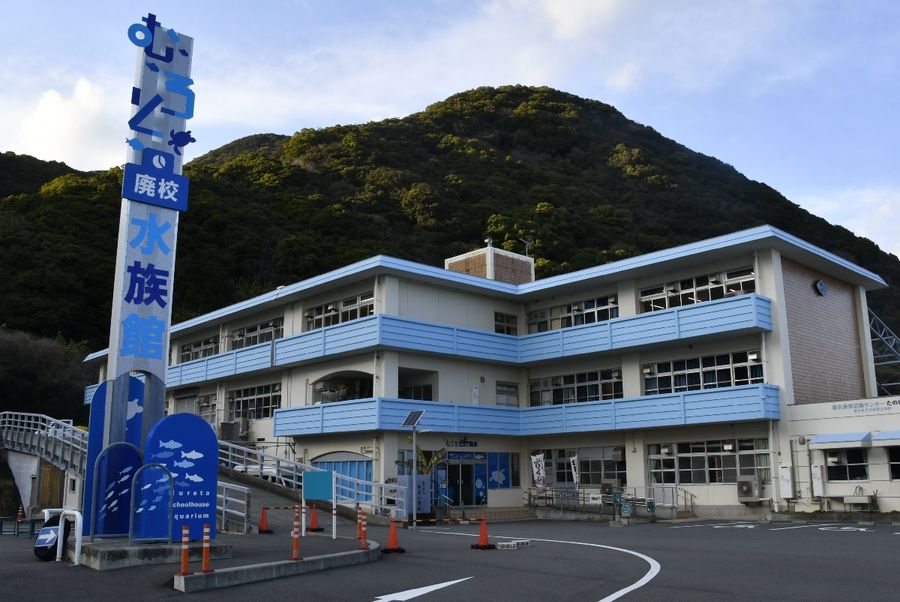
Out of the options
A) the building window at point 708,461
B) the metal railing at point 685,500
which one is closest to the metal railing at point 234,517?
the metal railing at point 685,500

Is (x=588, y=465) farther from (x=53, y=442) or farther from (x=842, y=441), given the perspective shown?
(x=53, y=442)

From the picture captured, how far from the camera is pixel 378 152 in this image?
3521 inches

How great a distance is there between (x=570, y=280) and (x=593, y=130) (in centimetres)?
7368

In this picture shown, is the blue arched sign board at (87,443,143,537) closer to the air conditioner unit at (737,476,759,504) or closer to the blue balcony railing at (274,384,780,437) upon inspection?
the blue balcony railing at (274,384,780,437)

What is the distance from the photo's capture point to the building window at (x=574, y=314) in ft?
108

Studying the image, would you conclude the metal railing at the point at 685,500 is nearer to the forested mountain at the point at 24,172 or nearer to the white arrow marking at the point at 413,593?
the white arrow marking at the point at 413,593

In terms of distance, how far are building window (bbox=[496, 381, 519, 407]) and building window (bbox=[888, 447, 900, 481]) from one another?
15.1 meters

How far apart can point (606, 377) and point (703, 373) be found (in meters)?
4.28

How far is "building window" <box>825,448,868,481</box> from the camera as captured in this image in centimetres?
2542

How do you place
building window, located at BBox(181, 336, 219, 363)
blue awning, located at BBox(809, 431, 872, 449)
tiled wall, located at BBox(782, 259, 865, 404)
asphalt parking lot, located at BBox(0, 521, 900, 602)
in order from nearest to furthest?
asphalt parking lot, located at BBox(0, 521, 900, 602), blue awning, located at BBox(809, 431, 872, 449), tiled wall, located at BBox(782, 259, 865, 404), building window, located at BBox(181, 336, 219, 363)

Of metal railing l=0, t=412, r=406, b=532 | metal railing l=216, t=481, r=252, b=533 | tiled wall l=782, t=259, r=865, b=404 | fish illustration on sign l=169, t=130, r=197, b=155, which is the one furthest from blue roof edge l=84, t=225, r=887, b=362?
fish illustration on sign l=169, t=130, r=197, b=155

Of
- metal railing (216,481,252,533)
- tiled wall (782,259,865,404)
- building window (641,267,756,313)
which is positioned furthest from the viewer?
building window (641,267,756,313)

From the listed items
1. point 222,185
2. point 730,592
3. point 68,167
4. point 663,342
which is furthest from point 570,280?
point 68,167

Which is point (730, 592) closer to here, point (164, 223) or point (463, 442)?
point (164, 223)
